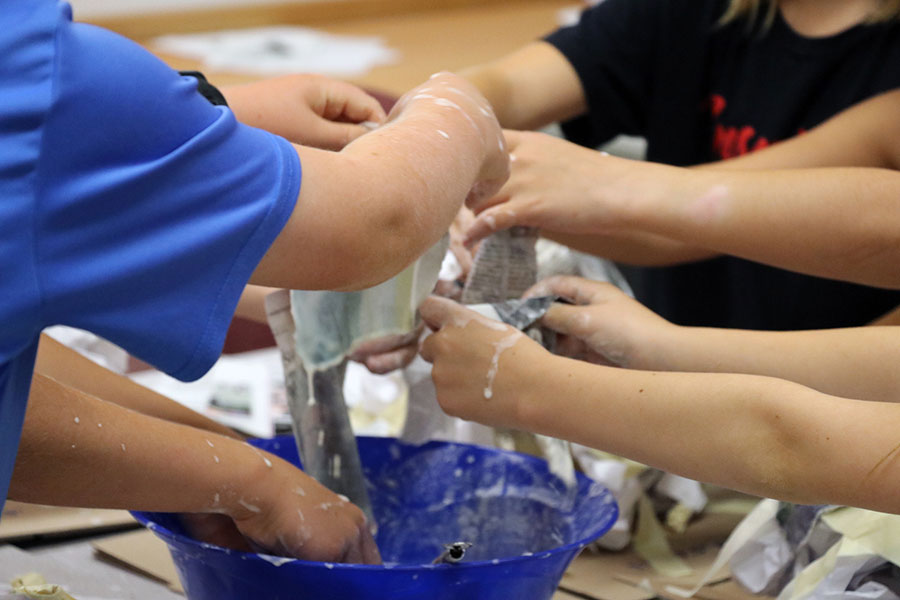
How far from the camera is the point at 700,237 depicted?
39.4 inches

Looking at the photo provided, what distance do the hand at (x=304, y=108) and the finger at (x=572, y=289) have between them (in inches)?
8.8

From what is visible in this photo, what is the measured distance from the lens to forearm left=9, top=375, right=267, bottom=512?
68cm

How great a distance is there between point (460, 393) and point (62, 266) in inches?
15.8

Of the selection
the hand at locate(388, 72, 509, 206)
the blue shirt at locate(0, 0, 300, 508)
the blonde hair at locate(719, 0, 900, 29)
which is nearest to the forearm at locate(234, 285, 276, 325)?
the hand at locate(388, 72, 509, 206)

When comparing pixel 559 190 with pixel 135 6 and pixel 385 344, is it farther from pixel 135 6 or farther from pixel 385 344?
pixel 135 6

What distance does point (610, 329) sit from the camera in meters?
0.87

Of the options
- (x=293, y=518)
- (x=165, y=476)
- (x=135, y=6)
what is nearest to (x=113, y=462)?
(x=165, y=476)

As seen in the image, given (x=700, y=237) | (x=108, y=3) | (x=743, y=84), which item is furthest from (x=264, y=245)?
(x=108, y=3)

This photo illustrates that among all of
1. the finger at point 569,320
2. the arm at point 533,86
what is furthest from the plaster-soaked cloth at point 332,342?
the arm at point 533,86

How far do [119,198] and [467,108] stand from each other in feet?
0.96

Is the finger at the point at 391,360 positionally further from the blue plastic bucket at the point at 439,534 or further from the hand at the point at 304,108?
the hand at the point at 304,108

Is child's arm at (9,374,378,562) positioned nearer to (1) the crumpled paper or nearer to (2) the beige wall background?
(1) the crumpled paper

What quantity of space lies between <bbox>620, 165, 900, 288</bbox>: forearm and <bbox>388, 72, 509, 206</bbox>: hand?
0.28 meters

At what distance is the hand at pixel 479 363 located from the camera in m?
0.79
